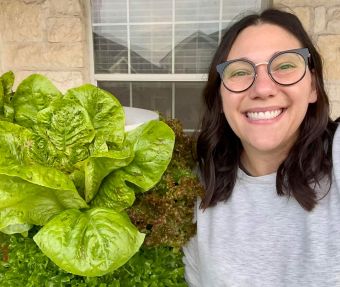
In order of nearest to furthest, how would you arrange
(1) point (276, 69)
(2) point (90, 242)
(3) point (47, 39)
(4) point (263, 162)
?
1. (2) point (90, 242)
2. (1) point (276, 69)
3. (4) point (263, 162)
4. (3) point (47, 39)

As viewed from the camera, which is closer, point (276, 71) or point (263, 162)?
point (276, 71)

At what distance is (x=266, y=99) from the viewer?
70 centimetres

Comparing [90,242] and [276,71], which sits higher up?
[276,71]

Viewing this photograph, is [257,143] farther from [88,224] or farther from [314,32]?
[314,32]

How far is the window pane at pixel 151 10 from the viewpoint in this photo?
1.72 metres

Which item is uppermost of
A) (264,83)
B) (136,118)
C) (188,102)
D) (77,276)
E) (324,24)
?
(324,24)

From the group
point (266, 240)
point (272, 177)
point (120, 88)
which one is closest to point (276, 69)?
point (272, 177)

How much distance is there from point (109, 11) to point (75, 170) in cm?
132

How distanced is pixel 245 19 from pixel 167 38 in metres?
1.02

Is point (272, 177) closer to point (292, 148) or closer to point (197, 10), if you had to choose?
point (292, 148)

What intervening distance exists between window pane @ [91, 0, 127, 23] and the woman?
43.3 inches

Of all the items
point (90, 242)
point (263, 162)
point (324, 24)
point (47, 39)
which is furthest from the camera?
point (47, 39)

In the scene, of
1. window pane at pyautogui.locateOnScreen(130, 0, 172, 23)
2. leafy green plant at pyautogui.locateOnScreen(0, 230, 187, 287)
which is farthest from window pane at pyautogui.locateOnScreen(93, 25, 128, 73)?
leafy green plant at pyautogui.locateOnScreen(0, 230, 187, 287)

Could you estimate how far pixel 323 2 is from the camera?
1.47m
